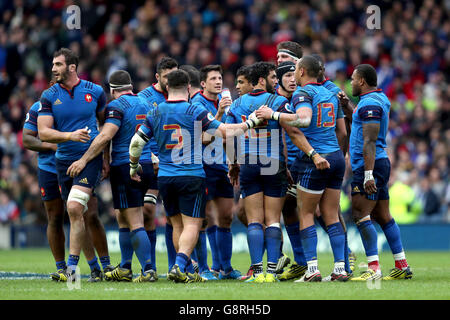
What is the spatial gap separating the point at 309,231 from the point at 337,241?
38cm

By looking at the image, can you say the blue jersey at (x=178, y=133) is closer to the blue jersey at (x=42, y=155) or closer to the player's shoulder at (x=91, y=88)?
the player's shoulder at (x=91, y=88)

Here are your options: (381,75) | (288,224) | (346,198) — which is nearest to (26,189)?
(346,198)

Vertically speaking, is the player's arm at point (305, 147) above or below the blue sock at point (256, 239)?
above

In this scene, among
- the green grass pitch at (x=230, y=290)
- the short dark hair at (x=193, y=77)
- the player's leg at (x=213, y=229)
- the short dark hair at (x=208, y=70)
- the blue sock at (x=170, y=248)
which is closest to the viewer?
the green grass pitch at (x=230, y=290)

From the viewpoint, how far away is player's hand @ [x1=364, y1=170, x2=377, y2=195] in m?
10.0

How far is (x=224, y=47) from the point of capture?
2417cm

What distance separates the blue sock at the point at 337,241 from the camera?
9.77 meters

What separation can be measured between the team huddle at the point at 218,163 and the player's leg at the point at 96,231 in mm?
14

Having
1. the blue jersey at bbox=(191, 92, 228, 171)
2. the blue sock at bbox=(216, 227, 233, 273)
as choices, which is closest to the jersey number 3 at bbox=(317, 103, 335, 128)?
the blue jersey at bbox=(191, 92, 228, 171)

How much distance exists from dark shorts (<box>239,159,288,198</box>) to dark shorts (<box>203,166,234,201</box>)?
1100 mm

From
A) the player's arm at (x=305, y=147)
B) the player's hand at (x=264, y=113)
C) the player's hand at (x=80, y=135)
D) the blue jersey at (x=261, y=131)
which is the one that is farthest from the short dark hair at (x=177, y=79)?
the player's arm at (x=305, y=147)

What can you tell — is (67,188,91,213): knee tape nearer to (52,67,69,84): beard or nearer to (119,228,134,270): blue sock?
(119,228,134,270): blue sock

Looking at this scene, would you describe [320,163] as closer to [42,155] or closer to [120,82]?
[120,82]

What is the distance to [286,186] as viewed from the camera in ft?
32.8
